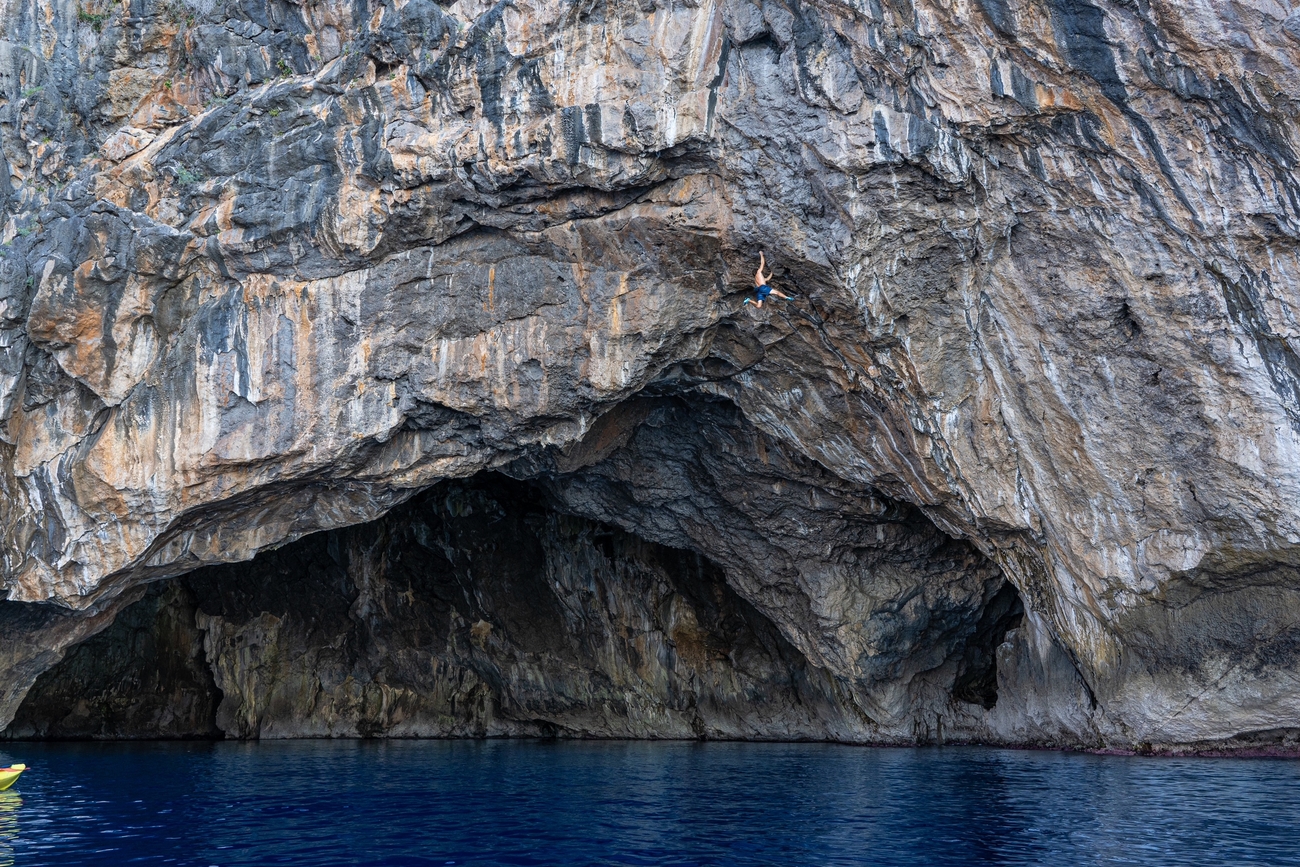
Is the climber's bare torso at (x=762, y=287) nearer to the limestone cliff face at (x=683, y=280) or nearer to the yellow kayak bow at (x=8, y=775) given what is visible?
the limestone cliff face at (x=683, y=280)

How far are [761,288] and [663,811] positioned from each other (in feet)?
26.4

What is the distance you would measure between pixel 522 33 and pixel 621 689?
19081mm

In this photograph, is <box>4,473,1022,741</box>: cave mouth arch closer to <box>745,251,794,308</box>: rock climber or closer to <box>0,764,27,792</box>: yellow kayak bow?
<box>745,251,794,308</box>: rock climber

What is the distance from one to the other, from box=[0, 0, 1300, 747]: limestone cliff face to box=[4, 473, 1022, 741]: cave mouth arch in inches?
303

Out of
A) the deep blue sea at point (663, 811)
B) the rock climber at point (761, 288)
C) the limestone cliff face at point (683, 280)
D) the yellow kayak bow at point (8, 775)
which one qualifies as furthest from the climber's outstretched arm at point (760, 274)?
the yellow kayak bow at point (8, 775)

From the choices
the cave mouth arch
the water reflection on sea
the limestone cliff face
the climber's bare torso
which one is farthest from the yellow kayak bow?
the climber's bare torso

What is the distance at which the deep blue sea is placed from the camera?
11570 mm

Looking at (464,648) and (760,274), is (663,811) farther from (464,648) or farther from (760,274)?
(464,648)

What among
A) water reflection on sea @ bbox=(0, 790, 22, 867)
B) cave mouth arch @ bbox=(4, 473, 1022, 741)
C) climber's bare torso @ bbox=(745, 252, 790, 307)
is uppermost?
climber's bare torso @ bbox=(745, 252, 790, 307)

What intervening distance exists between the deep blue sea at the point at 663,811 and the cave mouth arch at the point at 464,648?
6445mm

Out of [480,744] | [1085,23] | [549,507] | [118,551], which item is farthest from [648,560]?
[1085,23]

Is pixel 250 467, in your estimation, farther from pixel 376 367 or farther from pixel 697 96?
pixel 697 96

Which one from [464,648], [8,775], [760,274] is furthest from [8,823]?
[464,648]

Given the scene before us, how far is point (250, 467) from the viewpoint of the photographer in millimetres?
18609
